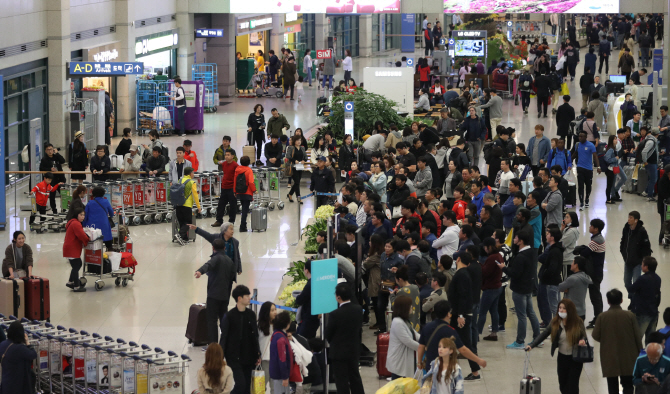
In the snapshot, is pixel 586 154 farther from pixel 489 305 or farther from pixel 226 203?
pixel 489 305

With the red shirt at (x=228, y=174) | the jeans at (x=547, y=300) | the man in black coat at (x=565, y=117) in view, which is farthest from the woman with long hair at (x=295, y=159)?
the jeans at (x=547, y=300)

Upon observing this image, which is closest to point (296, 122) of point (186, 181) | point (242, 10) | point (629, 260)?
point (242, 10)

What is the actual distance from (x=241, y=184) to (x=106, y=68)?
27.7 feet

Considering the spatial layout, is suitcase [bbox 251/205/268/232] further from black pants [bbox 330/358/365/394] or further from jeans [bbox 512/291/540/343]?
black pants [bbox 330/358/365/394]

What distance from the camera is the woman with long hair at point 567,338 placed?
8.88 m

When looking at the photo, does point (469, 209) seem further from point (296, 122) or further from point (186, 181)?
point (296, 122)

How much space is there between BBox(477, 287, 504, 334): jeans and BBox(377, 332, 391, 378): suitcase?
64.2 inches

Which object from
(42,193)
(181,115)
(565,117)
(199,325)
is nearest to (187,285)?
(199,325)

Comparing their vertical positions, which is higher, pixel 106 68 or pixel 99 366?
pixel 106 68

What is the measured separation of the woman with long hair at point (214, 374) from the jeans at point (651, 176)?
13.2m

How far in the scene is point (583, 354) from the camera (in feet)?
29.0

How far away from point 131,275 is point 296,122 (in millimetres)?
17922

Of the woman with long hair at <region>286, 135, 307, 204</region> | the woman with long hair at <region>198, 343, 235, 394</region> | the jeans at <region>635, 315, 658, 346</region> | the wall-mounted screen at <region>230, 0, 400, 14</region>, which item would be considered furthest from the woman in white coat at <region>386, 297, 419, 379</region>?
the wall-mounted screen at <region>230, 0, 400, 14</region>

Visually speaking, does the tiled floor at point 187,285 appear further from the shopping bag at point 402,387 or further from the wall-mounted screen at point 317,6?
the wall-mounted screen at point 317,6
